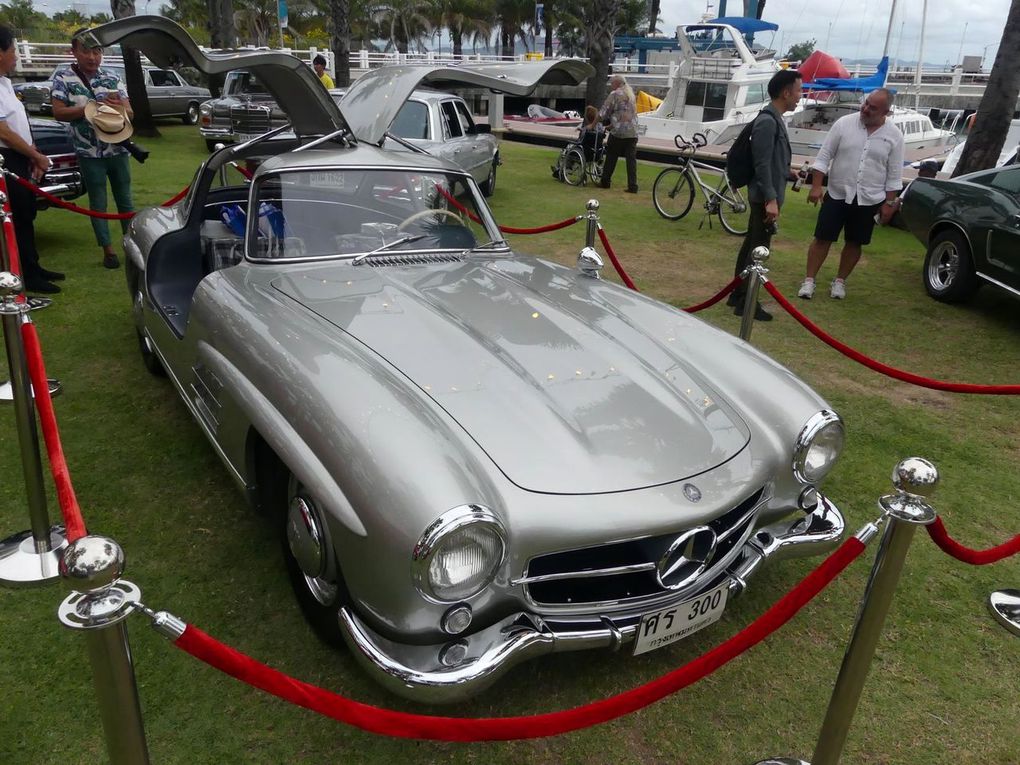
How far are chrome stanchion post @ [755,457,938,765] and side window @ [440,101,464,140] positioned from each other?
8.32m

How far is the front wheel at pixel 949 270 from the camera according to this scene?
258 inches

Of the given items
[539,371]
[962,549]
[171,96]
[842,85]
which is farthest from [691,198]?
[842,85]

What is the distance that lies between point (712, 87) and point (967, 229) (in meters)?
16.6

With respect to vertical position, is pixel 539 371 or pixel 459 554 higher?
pixel 539 371

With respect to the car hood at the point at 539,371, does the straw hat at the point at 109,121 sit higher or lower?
higher

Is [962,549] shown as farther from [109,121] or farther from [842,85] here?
A: [842,85]

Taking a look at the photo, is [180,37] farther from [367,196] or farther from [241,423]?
[241,423]

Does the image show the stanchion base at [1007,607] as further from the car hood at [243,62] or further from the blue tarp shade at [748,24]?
the blue tarp shade at [748,24]

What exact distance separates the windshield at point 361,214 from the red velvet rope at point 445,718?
2.22 meters

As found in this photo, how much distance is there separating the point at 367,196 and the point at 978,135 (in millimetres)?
9053

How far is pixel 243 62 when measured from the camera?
397 centimetres

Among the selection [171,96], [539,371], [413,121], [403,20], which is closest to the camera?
[539,371]

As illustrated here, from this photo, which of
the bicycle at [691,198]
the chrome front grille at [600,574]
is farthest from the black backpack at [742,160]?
the chrome front grille at [600,574]

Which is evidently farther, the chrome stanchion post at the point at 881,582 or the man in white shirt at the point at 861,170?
the man in white shirt at the point at 861,170
